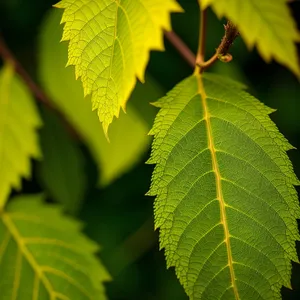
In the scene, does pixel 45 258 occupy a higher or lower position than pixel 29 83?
lower

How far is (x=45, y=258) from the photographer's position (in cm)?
89

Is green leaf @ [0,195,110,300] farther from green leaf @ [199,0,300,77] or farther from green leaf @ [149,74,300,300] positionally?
green leaf @ [199,0,300,77]

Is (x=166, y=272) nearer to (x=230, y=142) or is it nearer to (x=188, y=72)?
(x=188, y=72)

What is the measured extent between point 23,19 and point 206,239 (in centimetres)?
87

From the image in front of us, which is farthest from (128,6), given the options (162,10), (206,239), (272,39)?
(206,239)

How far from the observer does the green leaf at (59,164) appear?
1185 millimetres

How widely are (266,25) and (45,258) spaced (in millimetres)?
571

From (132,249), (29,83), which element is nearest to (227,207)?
(29,83)

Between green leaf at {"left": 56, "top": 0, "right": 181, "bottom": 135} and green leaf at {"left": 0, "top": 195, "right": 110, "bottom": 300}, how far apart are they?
41 cm

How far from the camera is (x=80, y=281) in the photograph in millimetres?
880

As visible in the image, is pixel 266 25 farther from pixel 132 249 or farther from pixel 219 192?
pixel 132 249

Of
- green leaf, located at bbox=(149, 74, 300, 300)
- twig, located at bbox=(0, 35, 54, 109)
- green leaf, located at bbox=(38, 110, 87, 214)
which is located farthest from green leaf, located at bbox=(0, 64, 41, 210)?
green leaf, located at bbox=(149, 74, 300, 300)

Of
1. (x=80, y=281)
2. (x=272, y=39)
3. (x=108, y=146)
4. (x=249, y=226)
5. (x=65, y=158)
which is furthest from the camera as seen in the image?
(x=65, y=158)

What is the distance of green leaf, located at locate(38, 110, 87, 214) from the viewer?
118cm
